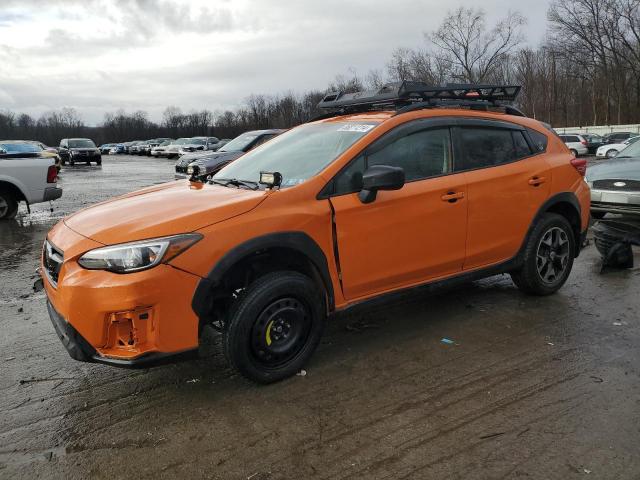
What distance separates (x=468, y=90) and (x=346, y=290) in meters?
2.35

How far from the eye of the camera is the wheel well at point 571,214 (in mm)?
5039

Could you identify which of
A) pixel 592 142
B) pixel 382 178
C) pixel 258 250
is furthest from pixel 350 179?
pixel 592 142

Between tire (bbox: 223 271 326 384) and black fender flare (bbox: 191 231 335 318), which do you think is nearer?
black fender flare (bbox: 191 231 335 318)

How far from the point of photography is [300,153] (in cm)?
411

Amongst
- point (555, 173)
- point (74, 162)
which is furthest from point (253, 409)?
point (74, 162)

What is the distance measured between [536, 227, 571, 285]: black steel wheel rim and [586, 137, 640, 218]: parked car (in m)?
2.31

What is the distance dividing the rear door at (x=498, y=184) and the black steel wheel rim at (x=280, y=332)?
64.8 inches

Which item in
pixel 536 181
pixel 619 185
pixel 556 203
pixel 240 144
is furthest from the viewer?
pixel 240 144

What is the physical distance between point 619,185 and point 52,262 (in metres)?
6.80

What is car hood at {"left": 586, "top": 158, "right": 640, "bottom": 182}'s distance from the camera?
7123mm

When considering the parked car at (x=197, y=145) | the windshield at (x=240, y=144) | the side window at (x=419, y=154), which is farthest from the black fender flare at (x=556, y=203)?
the parked car at (x=197, y=145)

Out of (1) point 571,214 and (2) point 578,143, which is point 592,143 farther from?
(1) point 571,214

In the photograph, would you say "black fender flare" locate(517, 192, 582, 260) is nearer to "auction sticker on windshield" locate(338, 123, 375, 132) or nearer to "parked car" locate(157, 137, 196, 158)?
"auction sticker on windshield" locate(338, 123, 375, 132)

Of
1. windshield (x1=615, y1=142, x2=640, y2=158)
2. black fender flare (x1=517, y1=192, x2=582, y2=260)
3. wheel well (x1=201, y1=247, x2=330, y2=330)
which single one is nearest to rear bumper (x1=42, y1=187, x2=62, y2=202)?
wheel well (x1=201, y1=247, x2=330, y2=330)
